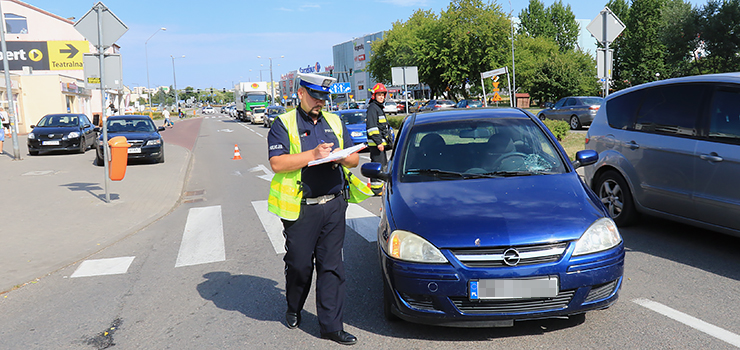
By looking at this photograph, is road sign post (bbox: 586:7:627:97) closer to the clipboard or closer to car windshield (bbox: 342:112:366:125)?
the clipboard

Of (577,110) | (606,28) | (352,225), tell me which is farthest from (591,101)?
(352,225)

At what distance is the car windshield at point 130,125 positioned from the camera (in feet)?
57.7

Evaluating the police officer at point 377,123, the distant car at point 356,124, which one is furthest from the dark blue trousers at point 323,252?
the distant car at point 356,124

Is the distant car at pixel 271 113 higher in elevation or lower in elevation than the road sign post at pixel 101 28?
lower

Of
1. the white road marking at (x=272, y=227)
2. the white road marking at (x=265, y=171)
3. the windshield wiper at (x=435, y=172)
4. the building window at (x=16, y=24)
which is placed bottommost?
the white road marking at (x=265, y=171)

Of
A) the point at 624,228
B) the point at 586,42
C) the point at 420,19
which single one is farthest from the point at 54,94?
the point at 586,42

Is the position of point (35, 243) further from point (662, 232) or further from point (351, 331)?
point (662, 232)

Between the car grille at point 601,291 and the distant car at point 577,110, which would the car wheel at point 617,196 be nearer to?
the car grille at point 601,291

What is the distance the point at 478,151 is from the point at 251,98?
5232 cm

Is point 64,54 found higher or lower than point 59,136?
higher

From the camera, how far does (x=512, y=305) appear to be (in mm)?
3369

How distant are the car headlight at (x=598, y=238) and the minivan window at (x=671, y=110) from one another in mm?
2641

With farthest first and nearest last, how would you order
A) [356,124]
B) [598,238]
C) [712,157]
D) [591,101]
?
1. [591,101]
2. [356,124]
3. [712,157]
4. [598,238]

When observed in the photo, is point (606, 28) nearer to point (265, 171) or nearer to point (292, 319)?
point (265, 171)
